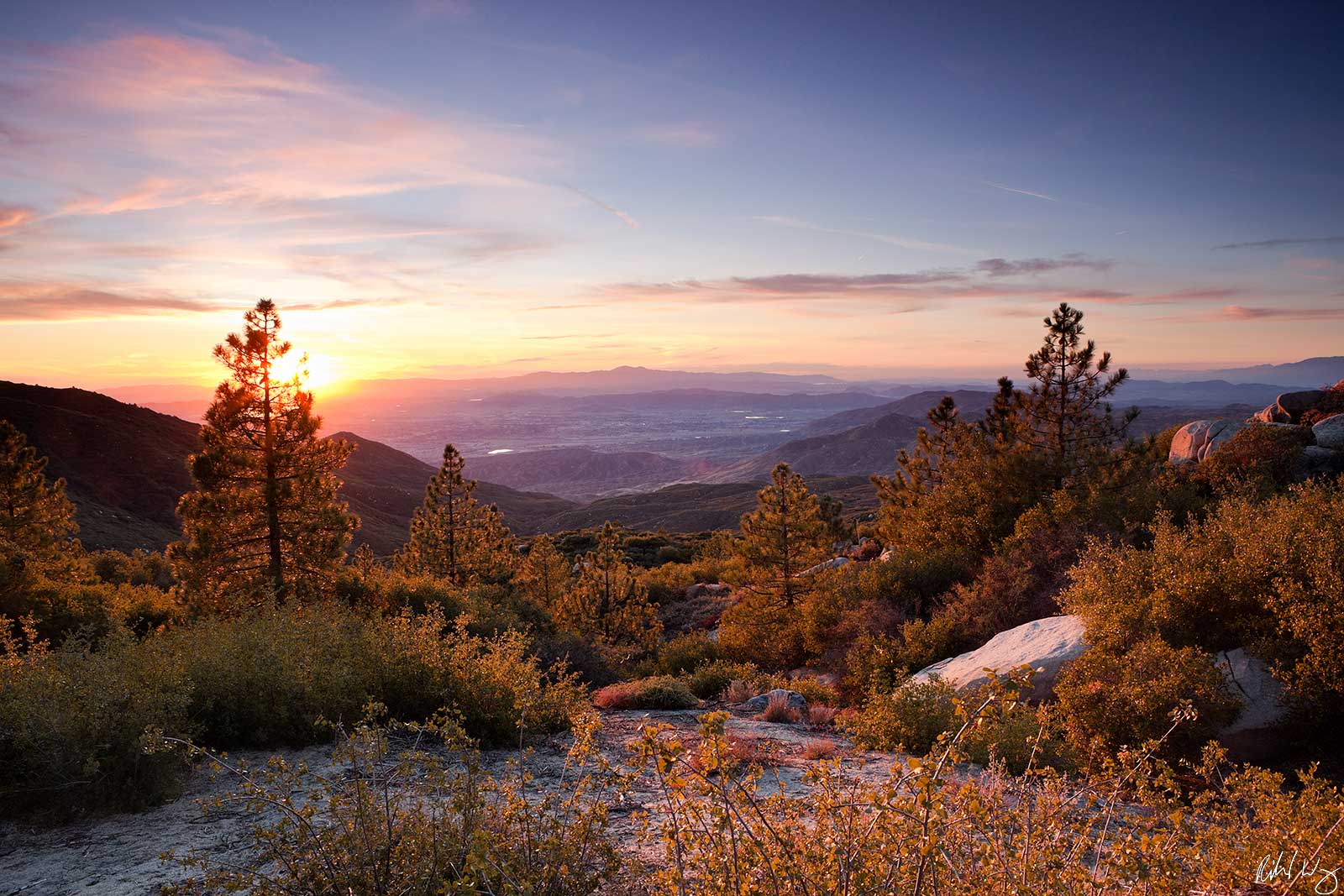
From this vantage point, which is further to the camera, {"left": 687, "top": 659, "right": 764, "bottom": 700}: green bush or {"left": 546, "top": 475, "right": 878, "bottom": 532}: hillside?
{"left": 546, "top": 475, "right": 878, "bottom": 532}: hillside

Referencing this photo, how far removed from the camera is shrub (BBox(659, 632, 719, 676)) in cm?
1795

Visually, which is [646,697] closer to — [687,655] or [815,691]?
[815,691]

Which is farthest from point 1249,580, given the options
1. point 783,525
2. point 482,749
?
point 783,525

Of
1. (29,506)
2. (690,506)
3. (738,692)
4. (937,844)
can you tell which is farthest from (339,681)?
(690,506)

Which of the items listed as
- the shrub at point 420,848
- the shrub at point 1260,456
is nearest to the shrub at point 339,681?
the shrub at point 420,848

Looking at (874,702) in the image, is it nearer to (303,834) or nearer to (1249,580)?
(1249,580)

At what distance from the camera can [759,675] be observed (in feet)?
49.4

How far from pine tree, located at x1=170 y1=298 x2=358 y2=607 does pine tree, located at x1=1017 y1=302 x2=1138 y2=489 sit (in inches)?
838

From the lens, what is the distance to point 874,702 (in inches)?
348

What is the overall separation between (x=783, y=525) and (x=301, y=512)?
13.7 metres

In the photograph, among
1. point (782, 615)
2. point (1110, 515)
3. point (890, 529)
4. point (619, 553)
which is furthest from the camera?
point (619, 553)

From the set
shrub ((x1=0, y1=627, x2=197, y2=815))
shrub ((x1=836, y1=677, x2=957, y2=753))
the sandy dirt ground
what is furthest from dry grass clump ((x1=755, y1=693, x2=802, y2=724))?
shrub ((x1=0, y1=627, x2=197, y2=815))

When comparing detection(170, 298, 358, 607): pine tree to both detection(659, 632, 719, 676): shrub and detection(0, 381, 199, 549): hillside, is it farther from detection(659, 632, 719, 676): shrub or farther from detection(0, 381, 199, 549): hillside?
detection(0, 381, 199, 549): hillside

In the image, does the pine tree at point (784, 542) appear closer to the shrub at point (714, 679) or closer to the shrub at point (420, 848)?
the shrub at point (714, 679)
